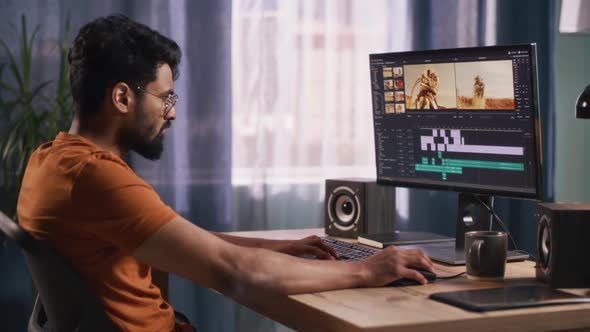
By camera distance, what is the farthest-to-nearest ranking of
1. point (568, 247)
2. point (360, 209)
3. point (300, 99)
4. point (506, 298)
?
1. point (300, 99)
2. point (360, 209)
3. point (568, 247)
4. point (506, 298)

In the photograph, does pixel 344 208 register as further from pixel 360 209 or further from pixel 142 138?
pixel 142 138

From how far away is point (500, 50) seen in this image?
212cm

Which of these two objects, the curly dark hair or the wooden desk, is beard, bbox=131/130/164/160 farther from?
the wooden desk

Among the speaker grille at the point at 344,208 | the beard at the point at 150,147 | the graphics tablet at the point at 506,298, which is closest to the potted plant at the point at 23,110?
the speaker grille at the point at 344,208

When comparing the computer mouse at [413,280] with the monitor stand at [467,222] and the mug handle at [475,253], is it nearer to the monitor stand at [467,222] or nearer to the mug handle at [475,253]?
the mug handle at [475,253]

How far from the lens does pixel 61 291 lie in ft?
5.34

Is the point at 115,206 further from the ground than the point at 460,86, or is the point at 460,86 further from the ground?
the point at 460,86

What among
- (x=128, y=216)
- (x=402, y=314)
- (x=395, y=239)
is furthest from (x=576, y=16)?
(x=128, y=216)

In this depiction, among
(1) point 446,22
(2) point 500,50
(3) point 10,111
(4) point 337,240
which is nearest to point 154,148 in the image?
(4) point 337,240

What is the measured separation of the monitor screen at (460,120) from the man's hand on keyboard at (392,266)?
0.40 m

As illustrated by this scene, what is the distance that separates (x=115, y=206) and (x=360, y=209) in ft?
3.67

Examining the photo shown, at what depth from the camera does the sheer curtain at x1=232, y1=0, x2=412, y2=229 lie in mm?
3619

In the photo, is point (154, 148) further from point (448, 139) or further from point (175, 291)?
Result: point (175, 291)

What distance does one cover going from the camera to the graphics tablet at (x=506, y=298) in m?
1.60
